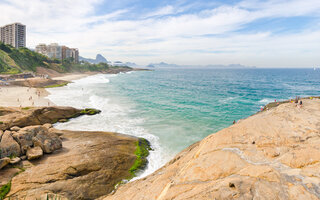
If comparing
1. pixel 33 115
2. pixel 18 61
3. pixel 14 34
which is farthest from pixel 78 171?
pixel 14 34

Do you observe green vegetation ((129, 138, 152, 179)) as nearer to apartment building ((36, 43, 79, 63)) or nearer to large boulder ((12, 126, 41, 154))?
large boulder ((12, 126, 41, 154))

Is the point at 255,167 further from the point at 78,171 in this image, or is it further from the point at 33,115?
the point at 33,115

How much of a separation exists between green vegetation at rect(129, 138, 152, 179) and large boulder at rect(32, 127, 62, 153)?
695 cm

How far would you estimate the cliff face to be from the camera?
539 centimetres

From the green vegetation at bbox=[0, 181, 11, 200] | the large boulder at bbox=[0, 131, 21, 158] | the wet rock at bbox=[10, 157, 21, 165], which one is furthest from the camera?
the large boulder at bbox=[0, 131, 21, 158]

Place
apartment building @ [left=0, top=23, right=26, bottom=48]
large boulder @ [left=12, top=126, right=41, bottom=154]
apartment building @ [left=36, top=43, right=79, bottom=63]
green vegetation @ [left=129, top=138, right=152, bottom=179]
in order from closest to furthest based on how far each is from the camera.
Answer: large boulder @ [left=12, top=126, right=41, bottom=154]
green vegetation @ [left=129, top=138, right=152, bottom=179]
apartment building @ [left=0, top=23, right=26, bottom=48]
apartment building @ [left=36, top=43, right=79, bottom=63]

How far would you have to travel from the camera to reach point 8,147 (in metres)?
13.5

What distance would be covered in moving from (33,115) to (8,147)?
9.71 metres

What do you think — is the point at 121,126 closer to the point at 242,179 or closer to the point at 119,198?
the point at 119,198

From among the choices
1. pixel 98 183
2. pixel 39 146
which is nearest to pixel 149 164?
pixel 98 183

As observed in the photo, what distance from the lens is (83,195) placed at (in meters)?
10.9

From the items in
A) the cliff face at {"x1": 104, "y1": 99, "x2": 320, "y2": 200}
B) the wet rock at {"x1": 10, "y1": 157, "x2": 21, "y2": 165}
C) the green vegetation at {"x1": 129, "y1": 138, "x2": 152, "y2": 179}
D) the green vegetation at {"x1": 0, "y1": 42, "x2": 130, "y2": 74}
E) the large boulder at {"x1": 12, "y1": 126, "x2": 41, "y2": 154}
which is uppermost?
the green vegetation at {"x1": 0, "y1": 42, "x2": 130, "y2": 74}

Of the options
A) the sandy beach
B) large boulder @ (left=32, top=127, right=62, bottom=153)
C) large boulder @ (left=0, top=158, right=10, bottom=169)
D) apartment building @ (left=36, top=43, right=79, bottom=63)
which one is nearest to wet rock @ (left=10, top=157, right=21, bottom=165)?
large boulder @ (left=0, top=158, right=10, bottom=169)

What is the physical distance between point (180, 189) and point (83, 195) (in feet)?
24.7
